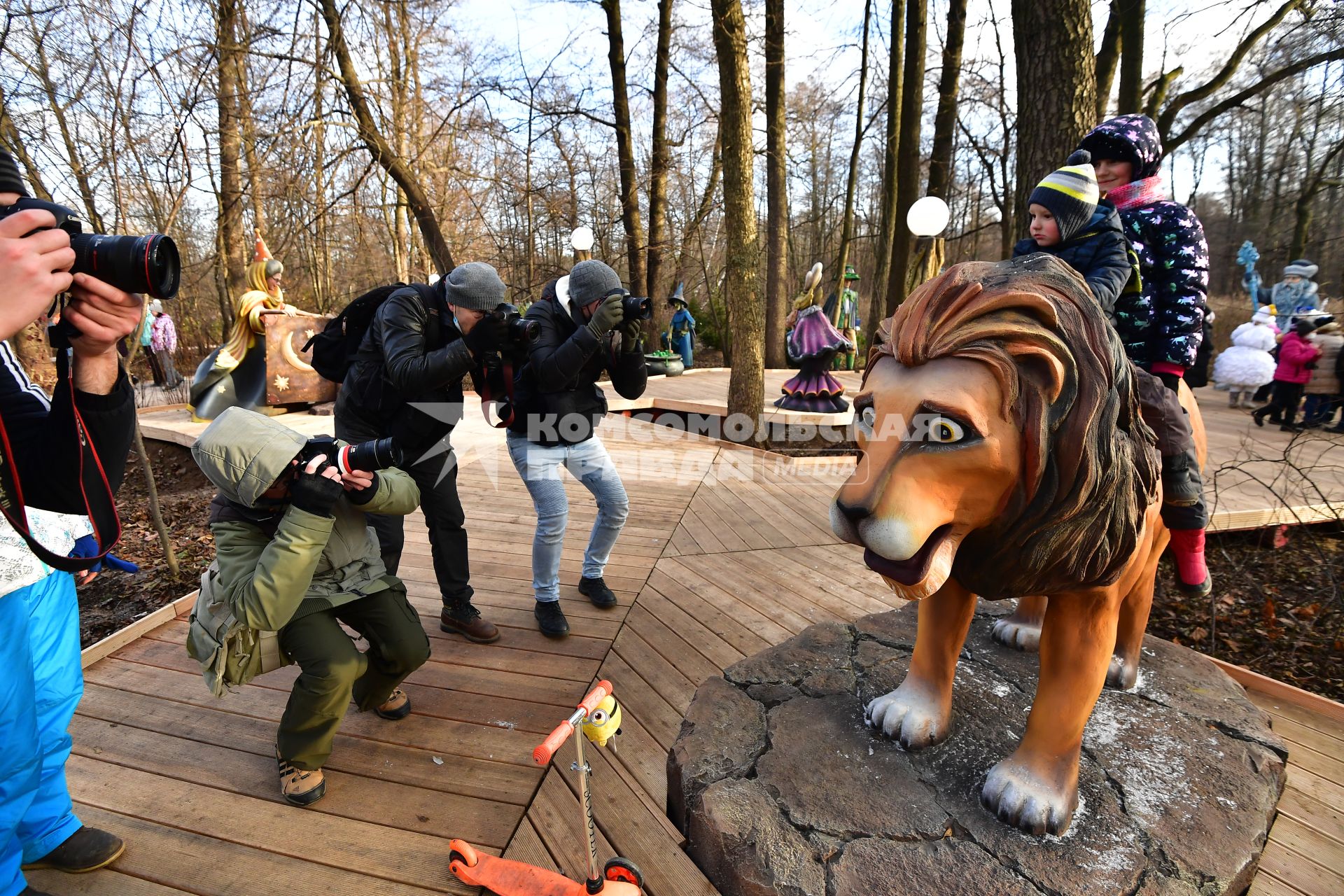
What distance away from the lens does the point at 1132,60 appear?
6879 mm

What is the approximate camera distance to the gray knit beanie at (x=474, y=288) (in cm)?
252

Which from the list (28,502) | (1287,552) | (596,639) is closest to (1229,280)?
(1287,552)

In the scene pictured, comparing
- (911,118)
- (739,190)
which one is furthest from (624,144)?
(739,190)

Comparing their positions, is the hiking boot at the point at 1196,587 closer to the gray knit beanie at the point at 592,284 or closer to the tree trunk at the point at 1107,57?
the gray knit beanie at the point at 592,284

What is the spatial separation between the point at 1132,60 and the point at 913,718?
8.03 m

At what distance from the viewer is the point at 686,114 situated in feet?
46.5

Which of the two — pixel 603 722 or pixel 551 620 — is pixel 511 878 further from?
pixel 551 620

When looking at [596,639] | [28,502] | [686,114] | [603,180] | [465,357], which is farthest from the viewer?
[603,180]

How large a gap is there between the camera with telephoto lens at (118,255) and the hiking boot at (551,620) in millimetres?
1998

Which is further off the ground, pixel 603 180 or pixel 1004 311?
pixel 603 180

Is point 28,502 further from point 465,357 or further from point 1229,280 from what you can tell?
point 1229,280

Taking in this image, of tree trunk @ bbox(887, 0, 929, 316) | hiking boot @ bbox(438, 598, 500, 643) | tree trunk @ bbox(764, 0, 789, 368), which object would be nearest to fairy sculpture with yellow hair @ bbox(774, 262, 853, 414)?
tree trunk @ bbox(887, 0, 929, 316)

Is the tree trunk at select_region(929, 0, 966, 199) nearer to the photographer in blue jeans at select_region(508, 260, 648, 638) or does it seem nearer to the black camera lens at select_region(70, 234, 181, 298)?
the photographer in blue jeans at select_region(508, 260, 648, 638)

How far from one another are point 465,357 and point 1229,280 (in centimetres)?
2883
